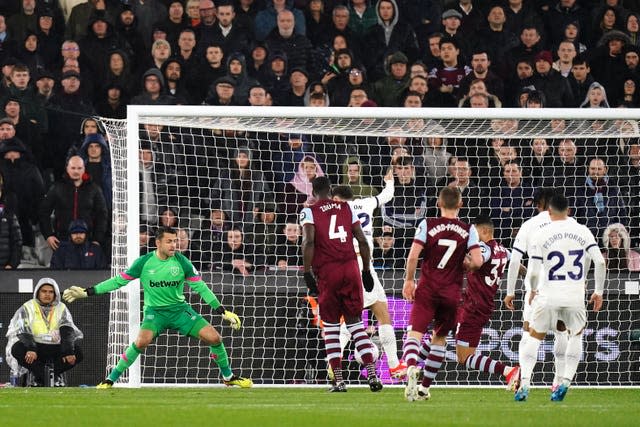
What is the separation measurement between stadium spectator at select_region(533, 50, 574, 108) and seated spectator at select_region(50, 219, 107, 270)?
665 cm

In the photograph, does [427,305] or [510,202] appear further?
[510,202]

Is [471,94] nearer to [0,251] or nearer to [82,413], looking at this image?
[0,251]

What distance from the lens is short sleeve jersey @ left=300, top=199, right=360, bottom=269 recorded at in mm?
13180

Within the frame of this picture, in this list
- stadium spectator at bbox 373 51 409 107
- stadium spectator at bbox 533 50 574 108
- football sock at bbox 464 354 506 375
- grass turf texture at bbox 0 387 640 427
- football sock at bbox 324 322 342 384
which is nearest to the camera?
grass turf texture at bbox 0 387 640 427

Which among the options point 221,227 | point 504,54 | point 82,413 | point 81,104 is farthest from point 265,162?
point 82,413

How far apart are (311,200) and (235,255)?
114 centimetres

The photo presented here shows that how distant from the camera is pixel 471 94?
18547mm

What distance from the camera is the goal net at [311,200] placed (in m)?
15.8

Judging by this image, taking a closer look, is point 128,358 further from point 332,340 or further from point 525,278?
point 525,278

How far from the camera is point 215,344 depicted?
563 inches

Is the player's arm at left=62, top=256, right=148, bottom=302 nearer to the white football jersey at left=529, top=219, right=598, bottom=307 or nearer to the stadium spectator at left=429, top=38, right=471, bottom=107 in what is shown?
the white football jersey at left=529, top=219, right=598, bottom=307

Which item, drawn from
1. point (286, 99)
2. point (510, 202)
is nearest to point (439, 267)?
point (510, 202)

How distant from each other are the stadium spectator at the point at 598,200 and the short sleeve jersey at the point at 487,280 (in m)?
2.79

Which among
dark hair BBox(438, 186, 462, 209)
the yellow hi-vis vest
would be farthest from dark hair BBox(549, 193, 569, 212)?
the yellow hi-vis vest
